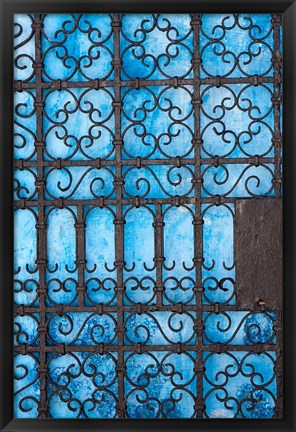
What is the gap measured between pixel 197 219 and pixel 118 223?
255mm

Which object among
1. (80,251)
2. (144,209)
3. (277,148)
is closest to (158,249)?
(144,209)

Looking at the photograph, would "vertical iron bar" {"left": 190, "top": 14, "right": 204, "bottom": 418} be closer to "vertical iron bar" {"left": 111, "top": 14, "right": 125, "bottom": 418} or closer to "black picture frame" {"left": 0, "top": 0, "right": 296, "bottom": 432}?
"black picture frame" {"left": 0, "top": 0, "right": 296, "bottom": 432}

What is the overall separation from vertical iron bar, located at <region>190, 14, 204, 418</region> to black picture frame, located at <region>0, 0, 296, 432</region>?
6 centimetres

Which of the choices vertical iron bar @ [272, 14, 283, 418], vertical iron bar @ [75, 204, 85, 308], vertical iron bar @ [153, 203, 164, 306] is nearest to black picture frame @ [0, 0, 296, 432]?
vertical iron bar @ [272, 14, 283, 418]

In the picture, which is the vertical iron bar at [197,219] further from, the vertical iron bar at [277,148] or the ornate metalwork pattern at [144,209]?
the vertical iron bar at [277,148]

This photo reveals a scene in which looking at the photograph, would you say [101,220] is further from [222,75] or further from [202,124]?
[222,75]

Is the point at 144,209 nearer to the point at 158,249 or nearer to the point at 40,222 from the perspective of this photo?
the point at 158,249

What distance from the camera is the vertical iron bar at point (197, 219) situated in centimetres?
160

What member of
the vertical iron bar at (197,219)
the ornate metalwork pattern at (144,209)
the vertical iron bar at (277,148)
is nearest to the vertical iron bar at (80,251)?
the ornate metalwork pattern at (144,209)

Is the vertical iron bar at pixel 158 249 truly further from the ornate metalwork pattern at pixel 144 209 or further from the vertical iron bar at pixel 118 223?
the vertical iron bar at pixel 118 223

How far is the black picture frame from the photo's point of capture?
158 cm
